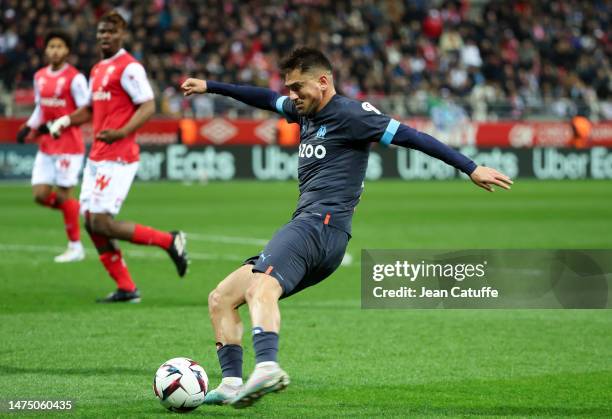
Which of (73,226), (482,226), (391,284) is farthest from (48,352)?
(482,226)

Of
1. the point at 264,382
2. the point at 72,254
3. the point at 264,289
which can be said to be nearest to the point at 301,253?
the point at 264,289

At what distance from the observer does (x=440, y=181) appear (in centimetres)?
3059

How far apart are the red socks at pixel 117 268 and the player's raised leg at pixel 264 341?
15.4 ft

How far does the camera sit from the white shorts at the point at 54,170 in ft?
43.0

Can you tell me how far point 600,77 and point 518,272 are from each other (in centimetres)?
3024

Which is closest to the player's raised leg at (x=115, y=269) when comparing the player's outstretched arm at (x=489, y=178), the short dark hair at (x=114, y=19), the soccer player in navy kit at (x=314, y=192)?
the short dark hair at (x=114, y=19)

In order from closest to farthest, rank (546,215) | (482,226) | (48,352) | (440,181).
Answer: (48,352)
(482,226)
(546,215)
(440,181)

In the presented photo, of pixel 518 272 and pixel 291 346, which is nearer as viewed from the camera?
pixel 518 272

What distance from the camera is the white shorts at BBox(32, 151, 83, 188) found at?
43.0 feet

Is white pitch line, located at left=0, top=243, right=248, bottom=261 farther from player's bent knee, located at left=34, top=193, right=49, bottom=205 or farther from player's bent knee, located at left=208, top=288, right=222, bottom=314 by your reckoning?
player's bent knee, located at left=208, top=288, right=222, bottom=314

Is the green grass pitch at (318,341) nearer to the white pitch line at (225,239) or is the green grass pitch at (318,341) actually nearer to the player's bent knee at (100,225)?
the white pitch line at (225,239)

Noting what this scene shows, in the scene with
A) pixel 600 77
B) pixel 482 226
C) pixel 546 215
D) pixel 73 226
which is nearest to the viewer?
pixel 73 226

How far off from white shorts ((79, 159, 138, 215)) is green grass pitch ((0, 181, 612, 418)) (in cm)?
89

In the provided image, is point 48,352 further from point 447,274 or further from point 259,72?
point 259,72
